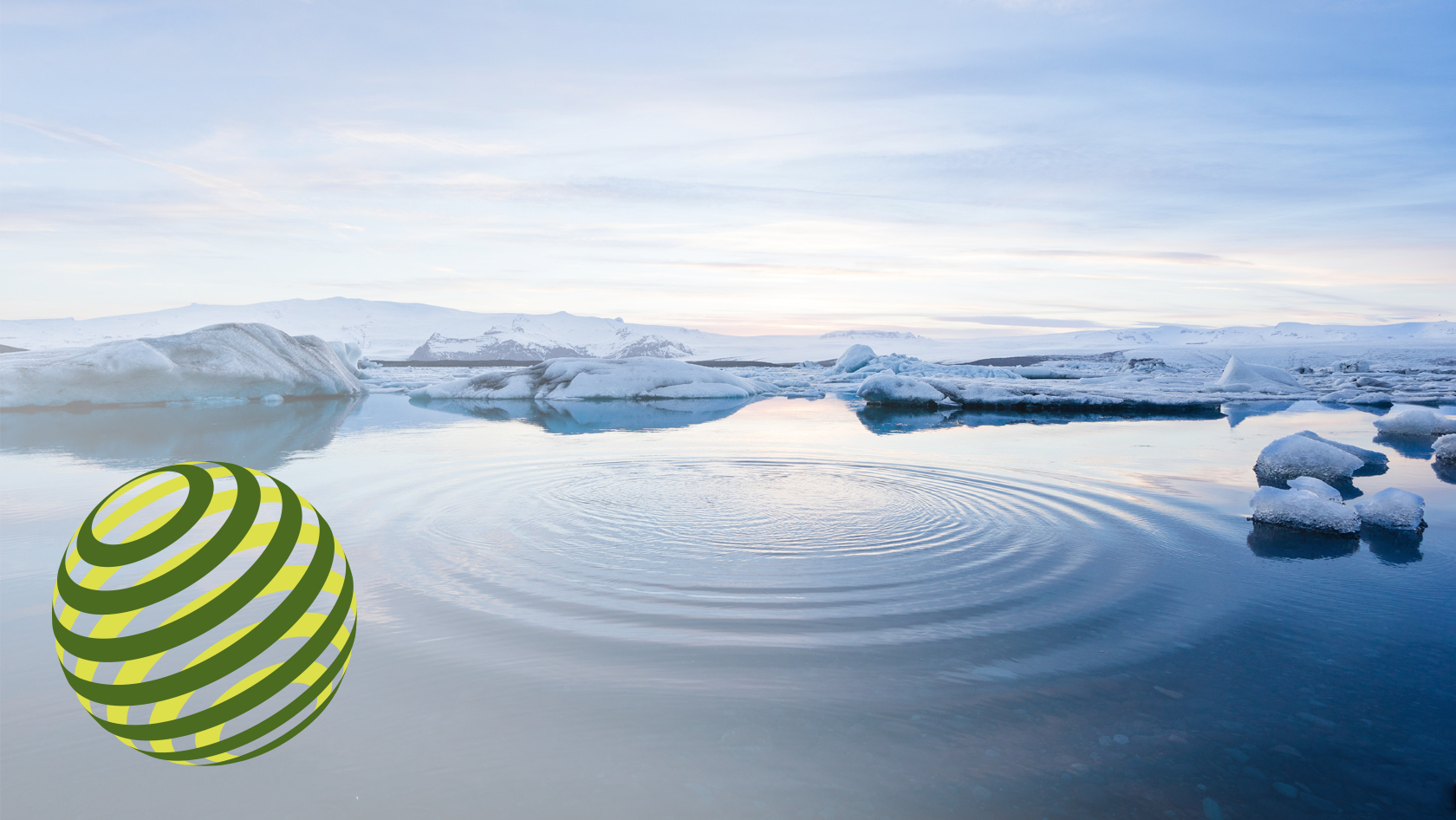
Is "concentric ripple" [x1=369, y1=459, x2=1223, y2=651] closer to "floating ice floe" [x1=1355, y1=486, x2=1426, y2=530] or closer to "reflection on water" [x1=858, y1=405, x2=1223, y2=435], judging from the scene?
"floating ice floe" [x1=1355, y1=486, x2=1426, y2=530]

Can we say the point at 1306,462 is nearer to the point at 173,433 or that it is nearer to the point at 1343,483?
the point at 1343,483

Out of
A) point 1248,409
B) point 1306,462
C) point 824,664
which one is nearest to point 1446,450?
point 1306,462

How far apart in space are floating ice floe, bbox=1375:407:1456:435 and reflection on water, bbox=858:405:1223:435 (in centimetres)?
314

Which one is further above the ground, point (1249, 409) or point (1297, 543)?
point (1249, 409)

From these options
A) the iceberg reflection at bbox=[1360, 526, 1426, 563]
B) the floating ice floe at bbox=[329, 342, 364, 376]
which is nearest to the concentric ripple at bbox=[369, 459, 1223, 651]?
the iceberg reflection at bbox=[1360, 526, 1426, 563]

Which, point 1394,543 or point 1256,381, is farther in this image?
point 1256,381

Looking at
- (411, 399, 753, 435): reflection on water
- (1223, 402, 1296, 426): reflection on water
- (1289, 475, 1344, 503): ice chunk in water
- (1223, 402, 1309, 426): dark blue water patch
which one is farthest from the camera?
(1223, 402, 1309, 426): dark blue water patch

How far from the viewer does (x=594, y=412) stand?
14953mm

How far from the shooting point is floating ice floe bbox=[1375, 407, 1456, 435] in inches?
367

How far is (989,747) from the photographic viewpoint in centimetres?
212

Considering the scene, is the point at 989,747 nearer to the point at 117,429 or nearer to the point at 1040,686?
the point at 1040,686

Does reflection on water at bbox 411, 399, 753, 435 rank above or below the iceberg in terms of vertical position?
below

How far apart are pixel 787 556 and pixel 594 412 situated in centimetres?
1143

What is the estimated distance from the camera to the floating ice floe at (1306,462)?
632cm
